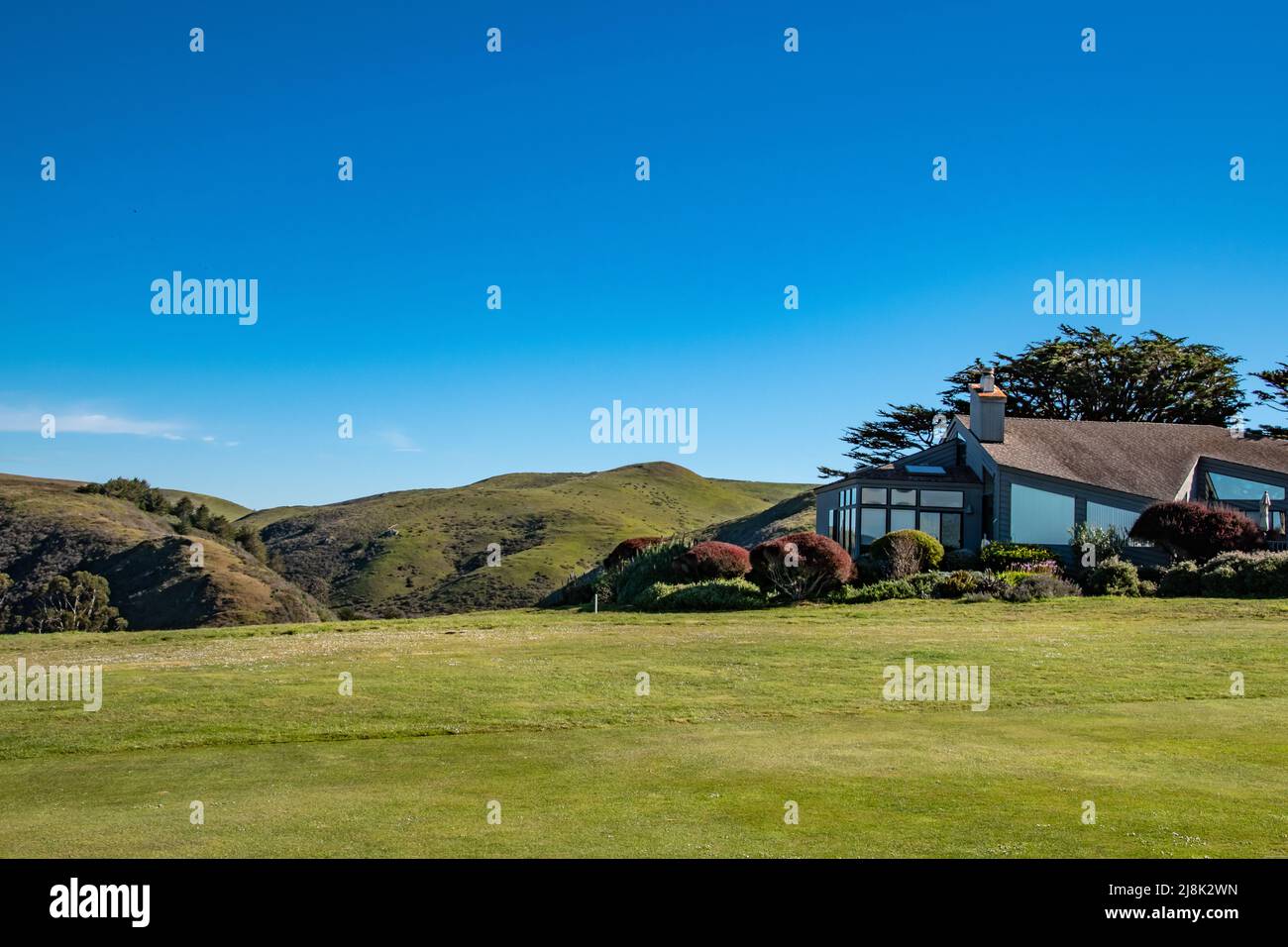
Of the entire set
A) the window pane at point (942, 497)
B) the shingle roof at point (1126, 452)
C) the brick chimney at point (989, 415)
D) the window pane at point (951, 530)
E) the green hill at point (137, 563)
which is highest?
the brick chimney at point (989, 415)

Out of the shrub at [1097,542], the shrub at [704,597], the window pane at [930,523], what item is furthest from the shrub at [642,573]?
the shrub at [1097,542]

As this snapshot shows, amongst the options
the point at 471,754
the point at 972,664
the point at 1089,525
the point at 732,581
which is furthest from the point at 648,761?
the point at 1089,525

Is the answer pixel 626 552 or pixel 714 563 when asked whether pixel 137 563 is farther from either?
pixel 714 563

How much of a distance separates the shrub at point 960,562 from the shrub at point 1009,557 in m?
0.30

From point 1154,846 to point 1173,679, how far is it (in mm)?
10676

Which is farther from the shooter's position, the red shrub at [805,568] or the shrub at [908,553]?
the shrub at [908,553]

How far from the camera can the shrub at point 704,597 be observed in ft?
96.1

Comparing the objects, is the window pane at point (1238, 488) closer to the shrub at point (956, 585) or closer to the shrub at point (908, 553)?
the shrub at point (908, 553)

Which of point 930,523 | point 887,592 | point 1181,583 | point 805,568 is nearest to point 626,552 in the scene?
point 805,568

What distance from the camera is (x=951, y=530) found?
124 feet

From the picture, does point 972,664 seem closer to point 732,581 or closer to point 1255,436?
point 732,581

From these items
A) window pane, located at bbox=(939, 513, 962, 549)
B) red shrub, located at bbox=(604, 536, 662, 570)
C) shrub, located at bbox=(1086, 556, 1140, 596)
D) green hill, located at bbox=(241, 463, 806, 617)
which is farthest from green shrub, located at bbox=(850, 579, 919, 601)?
green hill, located at bbox=(241, 463, 806, 617)

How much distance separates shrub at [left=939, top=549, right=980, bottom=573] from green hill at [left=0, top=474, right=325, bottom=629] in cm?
3816

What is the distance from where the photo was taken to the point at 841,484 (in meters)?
38.8
